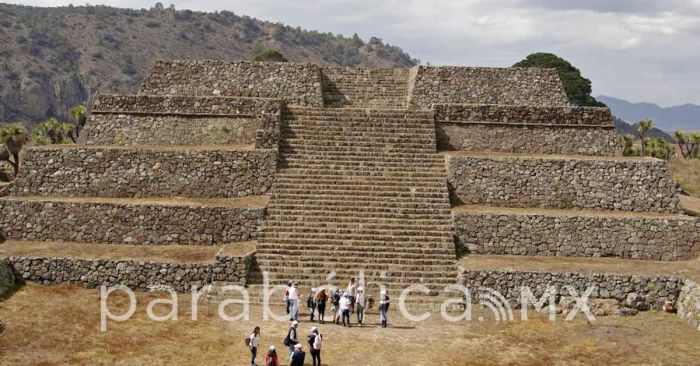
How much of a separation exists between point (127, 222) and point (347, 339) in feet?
29.2

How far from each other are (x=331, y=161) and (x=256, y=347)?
33.3 ft

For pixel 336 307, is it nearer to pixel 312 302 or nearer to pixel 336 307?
pixel 336 307

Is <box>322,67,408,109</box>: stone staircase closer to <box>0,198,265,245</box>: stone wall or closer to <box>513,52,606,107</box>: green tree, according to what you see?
<box>0,198,265,245</box>: stone wall

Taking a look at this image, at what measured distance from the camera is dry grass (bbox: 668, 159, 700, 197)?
35.2 m

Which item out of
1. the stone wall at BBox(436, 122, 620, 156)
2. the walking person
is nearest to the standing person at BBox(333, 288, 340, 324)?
the walking person

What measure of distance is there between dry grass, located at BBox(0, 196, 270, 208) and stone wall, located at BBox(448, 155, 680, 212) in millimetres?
6597

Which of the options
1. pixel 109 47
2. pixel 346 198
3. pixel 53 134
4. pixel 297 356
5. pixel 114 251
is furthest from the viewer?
pixel 109 47

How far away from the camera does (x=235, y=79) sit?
28.3m

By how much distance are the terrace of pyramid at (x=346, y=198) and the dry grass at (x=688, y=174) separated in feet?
38.7

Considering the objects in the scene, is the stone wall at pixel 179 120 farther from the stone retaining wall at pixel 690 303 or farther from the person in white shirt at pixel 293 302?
the stone retaining wall at pixel 690 303

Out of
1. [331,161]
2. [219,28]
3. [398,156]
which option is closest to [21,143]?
[331,161]

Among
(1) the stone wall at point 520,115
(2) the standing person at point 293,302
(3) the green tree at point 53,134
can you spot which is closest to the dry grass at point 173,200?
(2) the standing person at point 293,302

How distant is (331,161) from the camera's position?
23.2 metres

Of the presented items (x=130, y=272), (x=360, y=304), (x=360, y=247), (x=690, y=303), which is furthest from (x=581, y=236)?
(x=130, y=272)
